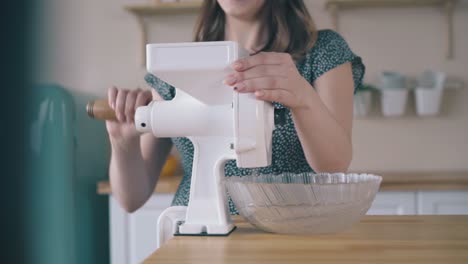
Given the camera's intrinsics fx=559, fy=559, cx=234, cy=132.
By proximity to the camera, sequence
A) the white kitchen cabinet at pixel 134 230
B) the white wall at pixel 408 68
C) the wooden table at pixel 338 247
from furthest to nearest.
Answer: the white wall at pixel 408 68 < the white kitchen cabinet at pixel 134 230 < the wooden table at pixel 338 247

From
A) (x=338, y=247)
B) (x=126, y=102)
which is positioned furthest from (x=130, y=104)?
(x=338, y=247)

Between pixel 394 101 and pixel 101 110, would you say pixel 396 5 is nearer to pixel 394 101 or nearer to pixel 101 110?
pixel 394 101

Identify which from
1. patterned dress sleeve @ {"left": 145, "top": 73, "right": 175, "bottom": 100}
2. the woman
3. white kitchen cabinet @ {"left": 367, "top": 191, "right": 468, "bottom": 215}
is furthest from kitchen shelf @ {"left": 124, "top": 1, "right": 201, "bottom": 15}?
patterned dress sleeve @ {"left": 145, "top": 73, "right": 175, "bottom": 100}

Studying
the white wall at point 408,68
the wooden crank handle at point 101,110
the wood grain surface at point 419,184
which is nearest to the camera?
the wooden crank handle at point 101,110

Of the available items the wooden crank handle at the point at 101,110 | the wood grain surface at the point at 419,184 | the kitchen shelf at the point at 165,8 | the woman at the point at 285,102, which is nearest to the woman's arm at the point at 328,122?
the woman at the point at 285,102

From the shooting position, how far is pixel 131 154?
37.3 inches

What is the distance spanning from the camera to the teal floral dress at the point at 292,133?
Result: 990mm

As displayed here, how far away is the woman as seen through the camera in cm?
74

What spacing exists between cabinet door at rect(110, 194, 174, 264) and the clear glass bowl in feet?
5.01

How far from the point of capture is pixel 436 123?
2453 mm

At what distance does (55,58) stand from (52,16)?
1 cm

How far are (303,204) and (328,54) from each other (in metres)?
0.48

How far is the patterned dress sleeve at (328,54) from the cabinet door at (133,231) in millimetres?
1221

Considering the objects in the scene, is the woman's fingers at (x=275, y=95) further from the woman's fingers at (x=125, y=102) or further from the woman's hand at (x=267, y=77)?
the woman's fingers at (x=125, y=102)
